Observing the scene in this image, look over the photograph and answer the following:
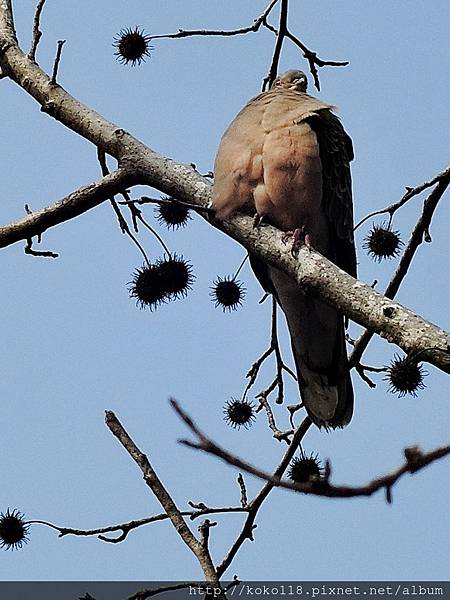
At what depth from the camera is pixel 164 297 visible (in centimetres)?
521

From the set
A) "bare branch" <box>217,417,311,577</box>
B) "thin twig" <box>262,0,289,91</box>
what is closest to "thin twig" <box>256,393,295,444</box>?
"bare branch" <box>217,417,311,577</box>

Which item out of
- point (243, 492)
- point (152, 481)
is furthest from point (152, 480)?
point (243, 492)

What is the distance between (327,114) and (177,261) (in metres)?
1.26

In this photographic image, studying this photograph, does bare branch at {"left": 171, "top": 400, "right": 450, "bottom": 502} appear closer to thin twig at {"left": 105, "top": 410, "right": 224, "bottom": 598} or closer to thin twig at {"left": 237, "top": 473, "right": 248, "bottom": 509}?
thin twig at {"left": 105, "top": 410, "right": 224, "bottom": 598}

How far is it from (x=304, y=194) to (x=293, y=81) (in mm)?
1532

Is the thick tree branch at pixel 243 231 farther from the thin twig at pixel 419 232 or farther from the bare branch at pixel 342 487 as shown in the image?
the bare branch at pixel 342 487

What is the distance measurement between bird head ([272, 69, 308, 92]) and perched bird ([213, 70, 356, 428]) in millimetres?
272

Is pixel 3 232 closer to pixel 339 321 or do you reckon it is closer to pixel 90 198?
pixel 90 198

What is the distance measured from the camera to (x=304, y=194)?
17.2 feet

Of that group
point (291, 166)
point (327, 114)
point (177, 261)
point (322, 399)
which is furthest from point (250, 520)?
point (327, 114)

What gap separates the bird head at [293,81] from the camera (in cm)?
641

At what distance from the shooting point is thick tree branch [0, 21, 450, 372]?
3027 millimetres

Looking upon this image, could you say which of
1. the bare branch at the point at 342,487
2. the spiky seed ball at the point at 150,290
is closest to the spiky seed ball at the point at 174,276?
the spiky seed ball at the point at 150,290

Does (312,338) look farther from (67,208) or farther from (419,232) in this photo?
(67,208)
